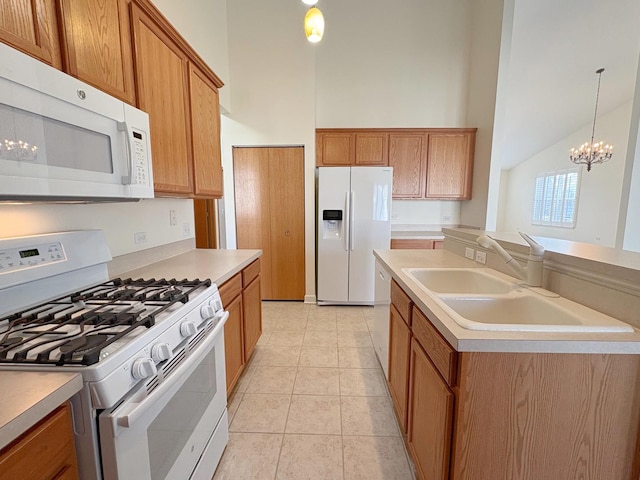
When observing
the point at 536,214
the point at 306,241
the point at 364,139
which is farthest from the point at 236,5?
the point at 536,214

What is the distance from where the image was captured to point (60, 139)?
935 millimetres

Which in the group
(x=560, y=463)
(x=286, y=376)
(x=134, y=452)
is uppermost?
(x=134, y=452)

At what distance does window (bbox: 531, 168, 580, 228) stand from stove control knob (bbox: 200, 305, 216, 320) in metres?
8.43

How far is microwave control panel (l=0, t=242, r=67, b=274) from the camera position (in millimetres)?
978

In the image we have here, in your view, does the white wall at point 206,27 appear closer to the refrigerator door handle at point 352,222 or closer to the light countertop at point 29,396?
the refrigerator door handle at point 352,222

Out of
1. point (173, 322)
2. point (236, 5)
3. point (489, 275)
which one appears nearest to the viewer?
point (173, 322)

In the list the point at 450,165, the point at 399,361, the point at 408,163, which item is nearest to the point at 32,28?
the point at 399,361

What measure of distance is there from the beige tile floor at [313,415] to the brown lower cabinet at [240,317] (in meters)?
0.24

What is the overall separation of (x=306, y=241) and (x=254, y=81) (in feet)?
7.00

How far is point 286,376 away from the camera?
2221 mm

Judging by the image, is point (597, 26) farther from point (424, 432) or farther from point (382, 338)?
point (424, 432)

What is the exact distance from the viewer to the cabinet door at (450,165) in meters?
3.73

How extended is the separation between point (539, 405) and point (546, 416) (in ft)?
0.15

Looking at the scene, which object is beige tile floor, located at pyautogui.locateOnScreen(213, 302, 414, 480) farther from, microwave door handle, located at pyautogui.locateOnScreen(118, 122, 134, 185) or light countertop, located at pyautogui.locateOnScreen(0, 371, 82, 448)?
microwave door handle, located at pyautogui.locateOnScreen(118, 122, 134, 185)
